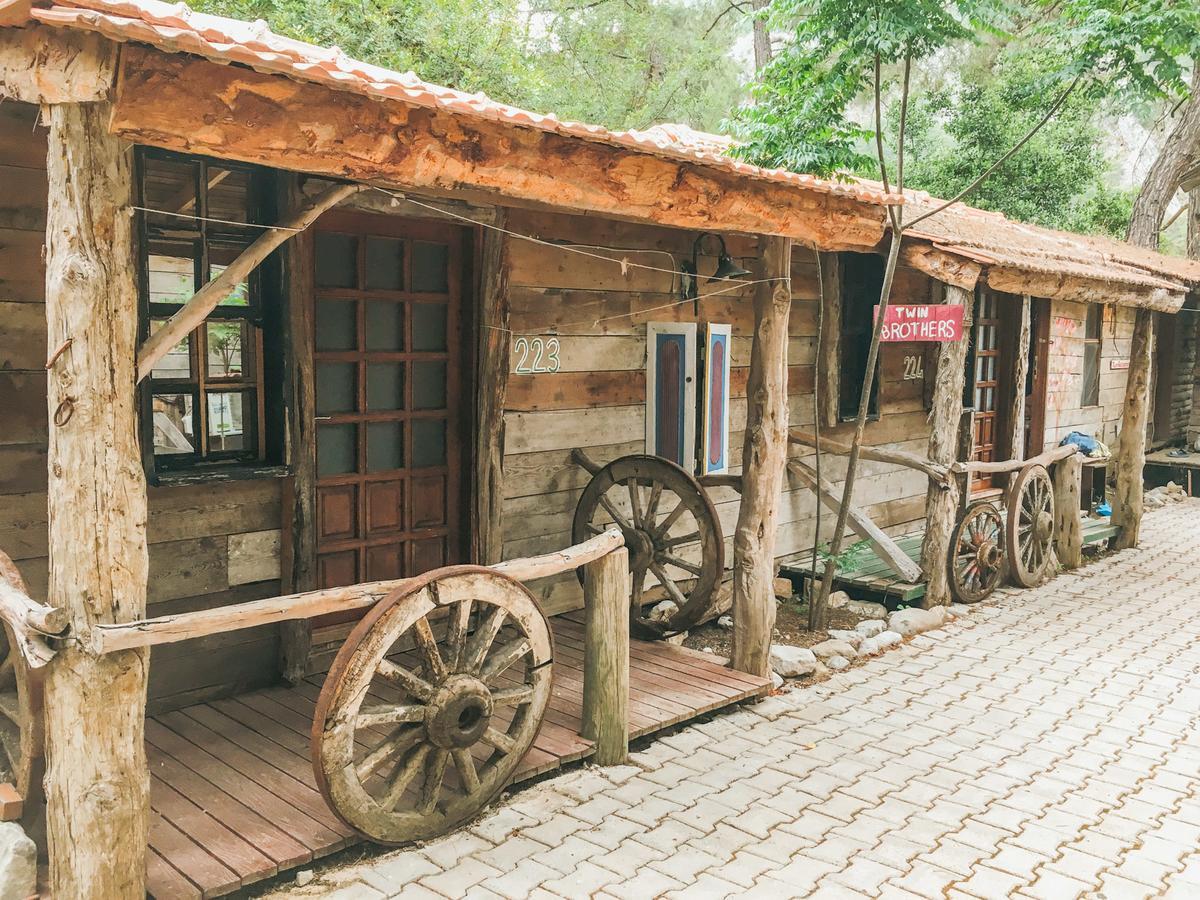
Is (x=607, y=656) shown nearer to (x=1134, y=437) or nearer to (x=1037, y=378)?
(x=1134, y=437)

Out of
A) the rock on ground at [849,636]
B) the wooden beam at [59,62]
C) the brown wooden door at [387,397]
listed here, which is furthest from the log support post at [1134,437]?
the wooden beam at [59,62]

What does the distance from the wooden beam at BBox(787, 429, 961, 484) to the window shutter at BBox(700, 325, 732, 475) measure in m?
1.11

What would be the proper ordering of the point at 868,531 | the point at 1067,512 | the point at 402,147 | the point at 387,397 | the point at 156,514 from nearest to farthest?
the point at 402,147 → the point at 156,514 → the point at 387,397 → the point at 868,531 → the point at 1067,512

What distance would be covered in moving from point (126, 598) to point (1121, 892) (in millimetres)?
3687

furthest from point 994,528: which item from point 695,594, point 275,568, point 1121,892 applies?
point 275,568

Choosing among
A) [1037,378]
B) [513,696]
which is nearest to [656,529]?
[513,696]

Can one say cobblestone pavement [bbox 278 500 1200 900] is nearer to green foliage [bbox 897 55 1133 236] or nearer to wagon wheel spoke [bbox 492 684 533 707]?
wagon wheel spoke [bbox 492 684 533 707]

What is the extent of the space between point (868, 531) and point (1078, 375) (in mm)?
6490

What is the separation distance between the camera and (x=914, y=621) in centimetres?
709

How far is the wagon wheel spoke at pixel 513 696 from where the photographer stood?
12.9ft

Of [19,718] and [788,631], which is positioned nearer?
[19,718]

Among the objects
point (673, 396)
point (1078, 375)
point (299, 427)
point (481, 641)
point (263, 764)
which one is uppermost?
point (1078, 375)

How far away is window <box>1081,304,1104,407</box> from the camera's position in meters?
12.7

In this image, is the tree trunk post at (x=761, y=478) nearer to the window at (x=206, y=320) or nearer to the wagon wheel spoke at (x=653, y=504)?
the wagon wheel spoke at (x=653, y=504)
